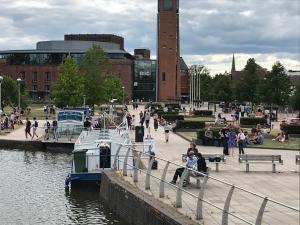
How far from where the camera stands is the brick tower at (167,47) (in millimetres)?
141875

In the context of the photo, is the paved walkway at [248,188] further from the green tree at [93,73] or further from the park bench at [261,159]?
the green tree at [93,73]

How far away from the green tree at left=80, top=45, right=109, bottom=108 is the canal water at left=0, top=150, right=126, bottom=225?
5677 cm

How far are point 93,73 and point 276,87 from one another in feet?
96.3

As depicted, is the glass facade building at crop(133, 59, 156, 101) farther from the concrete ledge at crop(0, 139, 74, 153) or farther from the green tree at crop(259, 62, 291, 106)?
the concrete ledge at crop(0, 139, 74, 153)

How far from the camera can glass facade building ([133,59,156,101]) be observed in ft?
548

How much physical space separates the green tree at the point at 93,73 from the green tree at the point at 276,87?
25610 millimetres

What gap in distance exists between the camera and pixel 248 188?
67.3 feet

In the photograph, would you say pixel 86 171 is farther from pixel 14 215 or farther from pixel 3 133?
pixel 3 133

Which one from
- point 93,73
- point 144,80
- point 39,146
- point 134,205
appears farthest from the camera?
point 144,80

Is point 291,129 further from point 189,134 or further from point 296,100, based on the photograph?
point 296,100

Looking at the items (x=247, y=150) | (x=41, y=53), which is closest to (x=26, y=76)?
(x=41, y=53)

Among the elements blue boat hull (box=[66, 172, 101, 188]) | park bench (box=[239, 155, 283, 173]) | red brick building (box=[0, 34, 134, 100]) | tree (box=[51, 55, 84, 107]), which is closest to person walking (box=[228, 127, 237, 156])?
park bench (box=[239, 155, 283, 173])

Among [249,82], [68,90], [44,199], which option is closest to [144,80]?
[249,82]

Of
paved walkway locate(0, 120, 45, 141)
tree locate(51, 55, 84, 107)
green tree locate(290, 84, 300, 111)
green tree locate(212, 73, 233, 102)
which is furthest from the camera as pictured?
green tree locate(212, 73, 233, 102)
